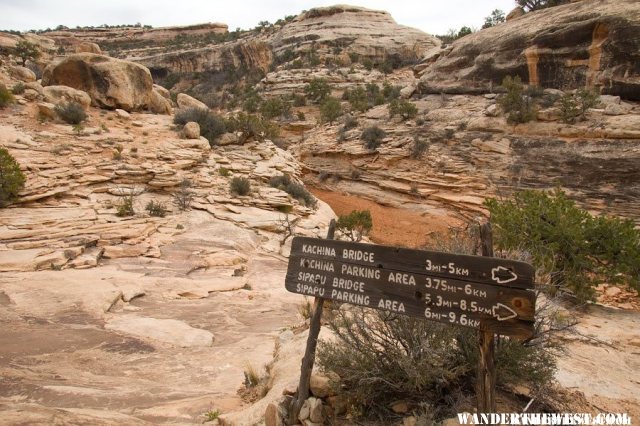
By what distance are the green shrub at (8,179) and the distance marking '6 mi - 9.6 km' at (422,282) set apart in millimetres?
9494

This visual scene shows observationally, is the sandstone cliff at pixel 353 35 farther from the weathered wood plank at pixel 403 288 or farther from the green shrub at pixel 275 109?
the weathered wood plank at pixel 403 288

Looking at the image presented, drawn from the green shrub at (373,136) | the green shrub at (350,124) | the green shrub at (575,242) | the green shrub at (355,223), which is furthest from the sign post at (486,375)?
the green shrub at (350,124)

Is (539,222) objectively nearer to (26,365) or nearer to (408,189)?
(26,365)

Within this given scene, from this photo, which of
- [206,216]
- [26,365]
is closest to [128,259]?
[206,216]

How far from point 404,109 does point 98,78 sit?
1563 centimetres

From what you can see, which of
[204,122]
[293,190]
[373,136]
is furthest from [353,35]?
[293,190]

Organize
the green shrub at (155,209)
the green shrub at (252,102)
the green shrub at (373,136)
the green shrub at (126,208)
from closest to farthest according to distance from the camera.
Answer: the green shrub at (126,208) → the green shrub at (155,209) → the green shrub at (373,136) → the green shrub at (252,102)

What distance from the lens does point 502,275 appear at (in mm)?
2133


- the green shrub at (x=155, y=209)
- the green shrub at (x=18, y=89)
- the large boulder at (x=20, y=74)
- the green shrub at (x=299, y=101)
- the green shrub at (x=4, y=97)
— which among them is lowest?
the green shrub at (x=155, y=209)

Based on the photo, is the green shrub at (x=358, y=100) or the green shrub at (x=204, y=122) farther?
the green shrub at (x=358, y=100)

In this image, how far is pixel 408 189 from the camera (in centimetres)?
1788

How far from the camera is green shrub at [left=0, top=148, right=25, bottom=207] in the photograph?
29.0 feet

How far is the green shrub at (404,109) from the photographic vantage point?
2108 cm

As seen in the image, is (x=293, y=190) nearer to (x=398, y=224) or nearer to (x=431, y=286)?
(x=398, y=224)
